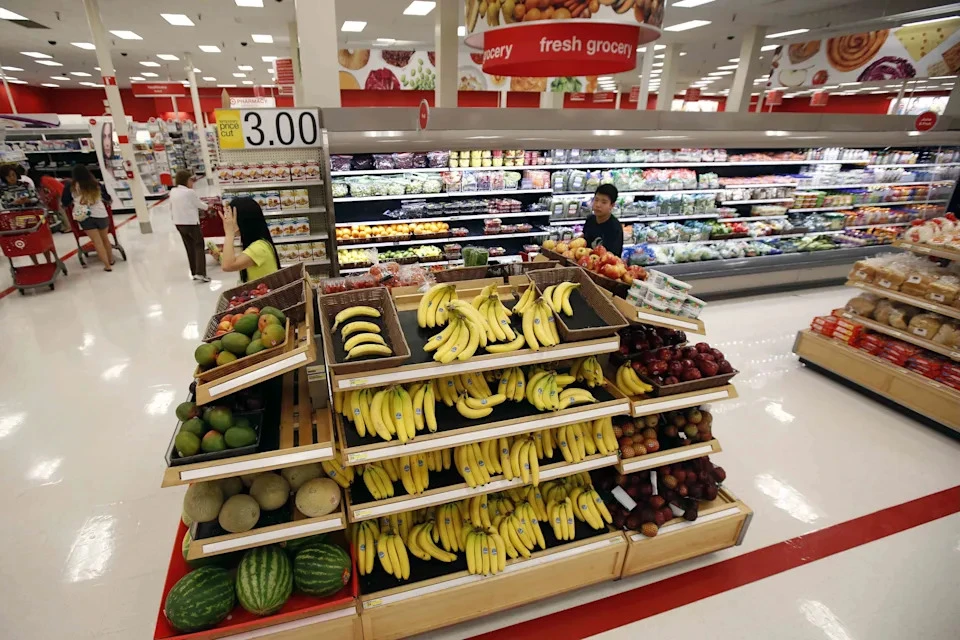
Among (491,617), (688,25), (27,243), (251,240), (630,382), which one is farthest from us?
(688,25)

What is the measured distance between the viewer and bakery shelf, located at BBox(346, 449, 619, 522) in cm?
214

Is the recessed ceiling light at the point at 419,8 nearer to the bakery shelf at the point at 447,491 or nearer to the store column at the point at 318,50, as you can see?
the store column at the point at 318,50

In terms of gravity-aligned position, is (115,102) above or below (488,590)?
above

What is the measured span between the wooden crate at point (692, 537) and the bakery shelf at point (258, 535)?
1.55 meters

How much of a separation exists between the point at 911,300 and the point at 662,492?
11.3 ft

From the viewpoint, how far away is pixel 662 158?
6.45m

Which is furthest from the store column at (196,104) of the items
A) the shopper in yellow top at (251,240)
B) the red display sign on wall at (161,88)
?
the shopper in yellow top at (251,240)

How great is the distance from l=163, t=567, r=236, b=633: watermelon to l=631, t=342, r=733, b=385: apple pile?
2.21 metres

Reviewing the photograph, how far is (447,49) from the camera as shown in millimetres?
6609

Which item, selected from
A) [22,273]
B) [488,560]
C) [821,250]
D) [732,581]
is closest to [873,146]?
[821,250]

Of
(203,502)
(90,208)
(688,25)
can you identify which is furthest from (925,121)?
(90,208)

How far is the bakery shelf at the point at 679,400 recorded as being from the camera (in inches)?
96.5

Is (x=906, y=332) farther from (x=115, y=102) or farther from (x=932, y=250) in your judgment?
(x=115, y=102)

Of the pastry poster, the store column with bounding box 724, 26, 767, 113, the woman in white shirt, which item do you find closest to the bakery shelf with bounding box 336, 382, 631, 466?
the woman in white shirt
